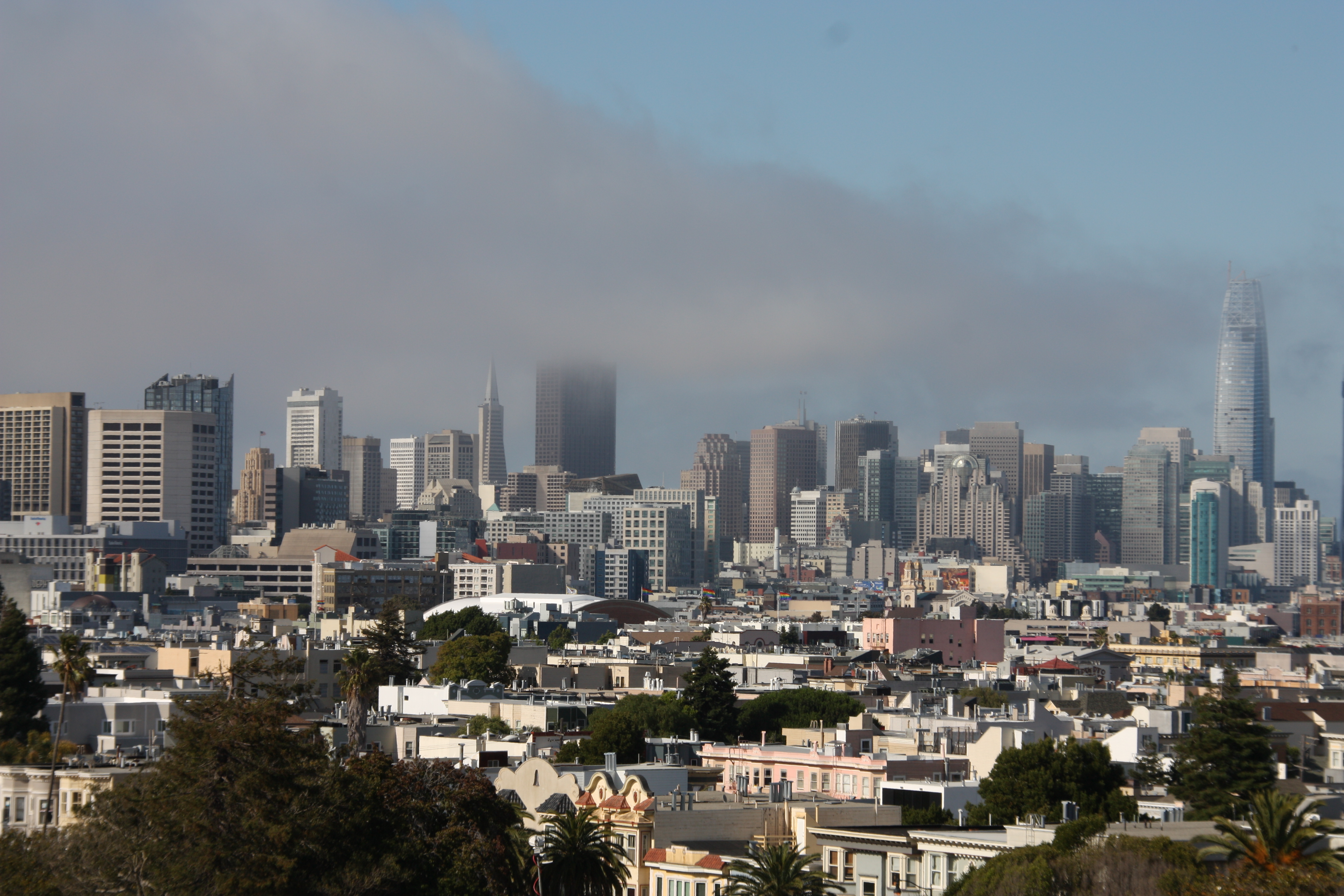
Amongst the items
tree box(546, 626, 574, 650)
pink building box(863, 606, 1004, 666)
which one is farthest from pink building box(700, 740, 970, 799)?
pink building box(863, 606, 1004, 666)

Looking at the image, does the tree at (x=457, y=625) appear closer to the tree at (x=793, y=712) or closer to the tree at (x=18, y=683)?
the tree at (x=793, y=712)

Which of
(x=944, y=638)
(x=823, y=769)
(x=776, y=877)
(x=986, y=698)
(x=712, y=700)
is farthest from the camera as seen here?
A: (x=944, y=638)

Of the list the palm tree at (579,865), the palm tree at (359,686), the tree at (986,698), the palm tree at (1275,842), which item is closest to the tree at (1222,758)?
the palm tree at (1275,842)

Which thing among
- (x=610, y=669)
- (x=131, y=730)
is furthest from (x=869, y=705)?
(x=131, y=730)

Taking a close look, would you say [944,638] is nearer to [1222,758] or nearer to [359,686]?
[359,686]

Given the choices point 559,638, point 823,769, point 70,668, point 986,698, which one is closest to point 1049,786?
point 823,769

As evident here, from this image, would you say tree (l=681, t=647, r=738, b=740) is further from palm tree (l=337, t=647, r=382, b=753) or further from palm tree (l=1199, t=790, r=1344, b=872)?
palm tree (l=1199, t=790, r=1344, b=872)
